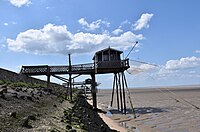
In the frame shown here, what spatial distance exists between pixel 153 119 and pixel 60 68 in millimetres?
12586

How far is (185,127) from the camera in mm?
24375

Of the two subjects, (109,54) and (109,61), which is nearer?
(109,61)

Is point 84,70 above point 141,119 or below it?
above

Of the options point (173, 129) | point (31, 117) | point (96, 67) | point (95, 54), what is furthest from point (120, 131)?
point (95, 54)

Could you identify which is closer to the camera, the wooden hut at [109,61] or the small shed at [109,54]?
the wooden hut at [109,61]

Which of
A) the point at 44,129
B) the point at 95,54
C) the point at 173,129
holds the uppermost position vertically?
the point at 95,54

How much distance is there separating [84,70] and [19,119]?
2260 cm

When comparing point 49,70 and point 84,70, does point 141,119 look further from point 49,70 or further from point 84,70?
point 49,70

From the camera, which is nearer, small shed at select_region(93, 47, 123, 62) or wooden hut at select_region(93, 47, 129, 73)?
wooden hut at select_region(93, 47, 129, 73)

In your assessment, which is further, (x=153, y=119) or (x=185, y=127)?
(x=153, y=119)

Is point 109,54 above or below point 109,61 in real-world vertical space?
above

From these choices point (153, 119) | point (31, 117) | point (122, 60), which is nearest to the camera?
point (31, 117)

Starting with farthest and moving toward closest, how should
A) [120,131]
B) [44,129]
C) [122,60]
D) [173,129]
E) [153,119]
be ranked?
1. [122,60]
2. [153,119]
3. [173,129]
4. [120,131]
5. [44,129]

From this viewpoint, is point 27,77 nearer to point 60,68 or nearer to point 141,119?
point 60,68
